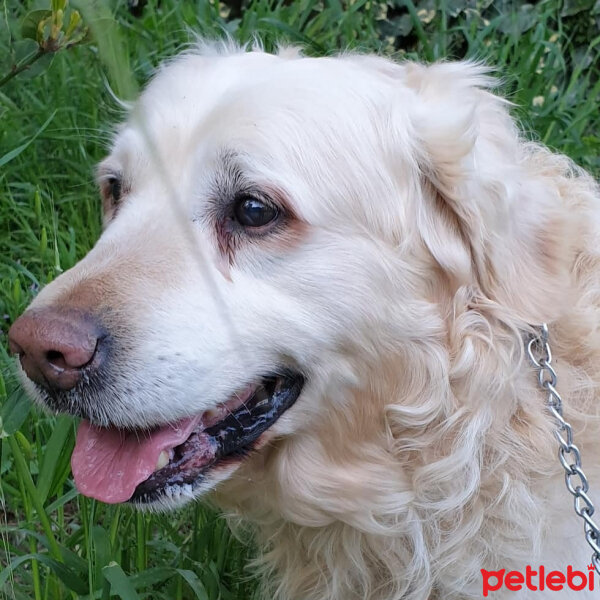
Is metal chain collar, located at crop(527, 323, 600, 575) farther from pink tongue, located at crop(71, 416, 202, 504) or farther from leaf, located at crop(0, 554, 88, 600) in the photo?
leaf, located at crop(0, 554, 88, 600)

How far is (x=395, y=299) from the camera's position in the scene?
2234mm

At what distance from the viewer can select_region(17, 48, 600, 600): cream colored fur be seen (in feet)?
7.07

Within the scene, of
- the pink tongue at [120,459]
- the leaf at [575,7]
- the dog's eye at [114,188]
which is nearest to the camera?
the pink tongue at [120,459]

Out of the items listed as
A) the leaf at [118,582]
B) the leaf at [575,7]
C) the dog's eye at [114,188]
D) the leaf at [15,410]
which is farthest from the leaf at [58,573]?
the leaf at [575,7]

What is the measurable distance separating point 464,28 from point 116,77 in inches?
165

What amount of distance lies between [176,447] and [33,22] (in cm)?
107

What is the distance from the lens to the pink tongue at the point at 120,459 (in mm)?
2139

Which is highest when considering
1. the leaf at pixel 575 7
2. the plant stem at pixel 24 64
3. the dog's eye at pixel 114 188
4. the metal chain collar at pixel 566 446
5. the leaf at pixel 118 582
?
the plant stem at pixel 24 64

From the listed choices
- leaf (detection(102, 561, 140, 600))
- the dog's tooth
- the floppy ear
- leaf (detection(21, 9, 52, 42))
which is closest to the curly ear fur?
the floppy ear

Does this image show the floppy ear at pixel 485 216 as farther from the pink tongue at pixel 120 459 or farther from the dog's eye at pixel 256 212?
the pink tongue at pixel 120 459

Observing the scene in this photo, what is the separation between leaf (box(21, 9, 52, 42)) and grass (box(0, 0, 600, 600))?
17.2 inches

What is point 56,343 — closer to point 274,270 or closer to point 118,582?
point 274,270

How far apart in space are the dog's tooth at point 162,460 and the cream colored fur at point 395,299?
0.41ft

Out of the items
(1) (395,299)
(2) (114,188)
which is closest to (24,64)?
(2) (114,188)
